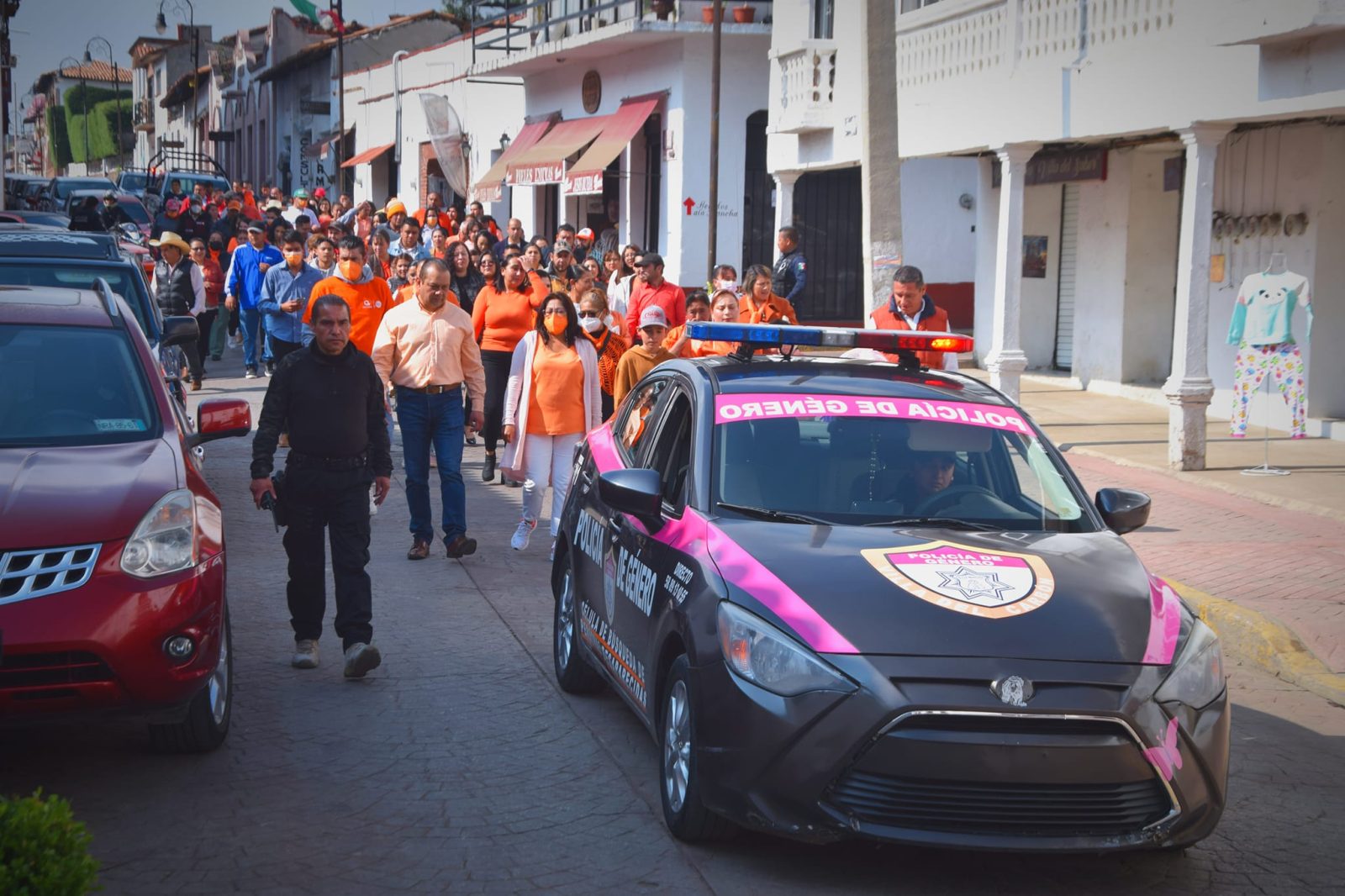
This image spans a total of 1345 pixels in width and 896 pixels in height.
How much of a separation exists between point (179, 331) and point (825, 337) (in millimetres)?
4437

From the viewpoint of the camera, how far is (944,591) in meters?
4.81

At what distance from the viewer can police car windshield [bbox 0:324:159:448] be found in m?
6.16

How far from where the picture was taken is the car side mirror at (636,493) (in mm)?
5570

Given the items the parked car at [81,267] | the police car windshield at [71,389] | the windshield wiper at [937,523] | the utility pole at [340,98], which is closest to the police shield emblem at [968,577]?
the windshield wiper at [937,523]

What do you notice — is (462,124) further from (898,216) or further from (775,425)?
(775,425)

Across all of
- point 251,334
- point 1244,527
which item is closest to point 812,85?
point 251,334

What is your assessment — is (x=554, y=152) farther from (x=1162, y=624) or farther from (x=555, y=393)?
(x=1162, y=624)

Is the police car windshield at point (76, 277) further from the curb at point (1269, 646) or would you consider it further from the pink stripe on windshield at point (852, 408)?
the curb at point (1269, 646)

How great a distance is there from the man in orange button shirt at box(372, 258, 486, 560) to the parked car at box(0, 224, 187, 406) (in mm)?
1359

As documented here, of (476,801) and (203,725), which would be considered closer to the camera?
(476,801)

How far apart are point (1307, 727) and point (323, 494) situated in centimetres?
457

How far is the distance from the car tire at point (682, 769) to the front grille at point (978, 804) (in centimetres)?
56

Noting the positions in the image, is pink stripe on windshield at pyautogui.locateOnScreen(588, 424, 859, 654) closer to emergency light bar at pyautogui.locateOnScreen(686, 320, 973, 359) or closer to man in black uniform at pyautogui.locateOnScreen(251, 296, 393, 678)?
emergency light bar at pyautogui.locateOnScreen(686, 320, 973, 359)

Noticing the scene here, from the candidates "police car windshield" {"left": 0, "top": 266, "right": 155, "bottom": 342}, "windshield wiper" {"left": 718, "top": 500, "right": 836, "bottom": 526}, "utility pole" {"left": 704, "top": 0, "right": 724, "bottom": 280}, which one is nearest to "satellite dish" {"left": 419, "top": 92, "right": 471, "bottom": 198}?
"utility pole" {"left": 704, "top": 0, "right": 724, "bottom": 280}
